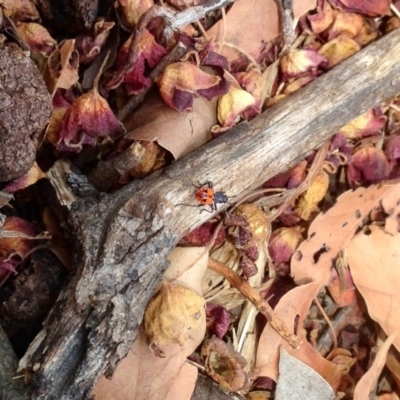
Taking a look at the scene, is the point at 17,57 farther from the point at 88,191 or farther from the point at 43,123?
the point at 88,191

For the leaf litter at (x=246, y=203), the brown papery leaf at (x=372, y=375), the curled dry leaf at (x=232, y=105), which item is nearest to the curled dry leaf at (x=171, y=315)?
the leaf litter at (x=246, y=203)

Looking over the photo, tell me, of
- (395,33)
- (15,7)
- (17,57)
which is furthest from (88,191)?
(395,33)

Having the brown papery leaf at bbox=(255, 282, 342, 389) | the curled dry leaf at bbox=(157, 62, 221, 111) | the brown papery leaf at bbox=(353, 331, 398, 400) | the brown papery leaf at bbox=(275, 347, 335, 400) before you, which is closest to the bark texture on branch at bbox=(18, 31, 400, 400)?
the curled dry leaf at bbox=(157, 62, 221, 111)

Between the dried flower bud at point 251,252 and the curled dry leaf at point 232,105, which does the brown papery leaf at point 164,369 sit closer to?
the dried flower bud at point 251,252

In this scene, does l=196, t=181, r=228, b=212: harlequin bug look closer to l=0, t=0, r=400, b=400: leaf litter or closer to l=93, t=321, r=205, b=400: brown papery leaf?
l=0, t=0, r=400, b=400: leaf litter

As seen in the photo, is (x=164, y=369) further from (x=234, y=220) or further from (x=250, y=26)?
(x=250, y=26)

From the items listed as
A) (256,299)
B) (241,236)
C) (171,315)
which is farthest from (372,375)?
(171,315)
